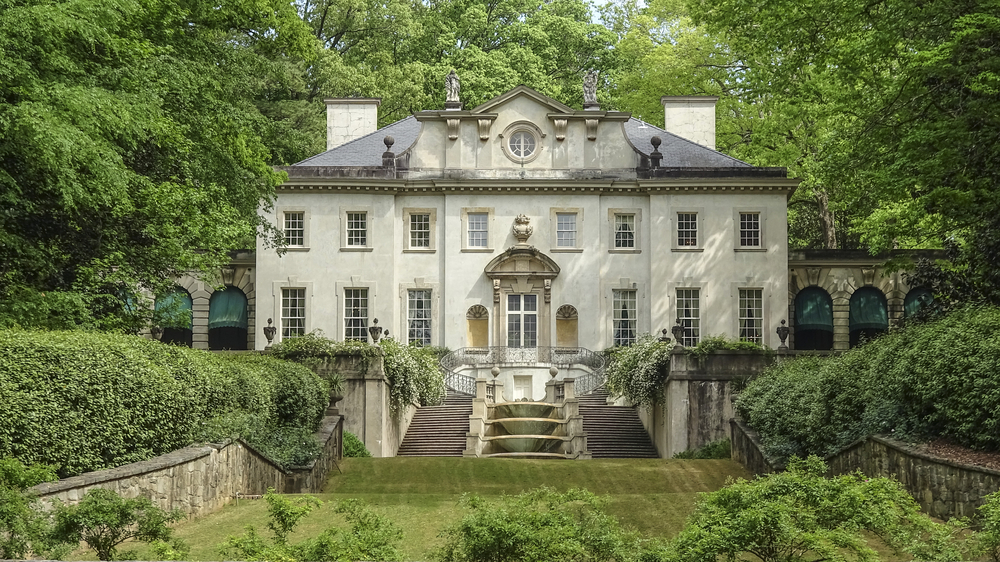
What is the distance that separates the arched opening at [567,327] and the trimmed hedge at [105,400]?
19758 mm

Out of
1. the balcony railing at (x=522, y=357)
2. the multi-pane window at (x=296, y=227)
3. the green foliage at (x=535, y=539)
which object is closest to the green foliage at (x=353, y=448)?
the balcony railing at (x=522, y=357)

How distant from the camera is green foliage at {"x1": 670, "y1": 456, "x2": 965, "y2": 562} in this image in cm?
946

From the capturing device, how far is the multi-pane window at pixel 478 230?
38.5m

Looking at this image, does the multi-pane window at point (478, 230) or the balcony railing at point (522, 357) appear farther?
the multi-pane window at point (478, 230)

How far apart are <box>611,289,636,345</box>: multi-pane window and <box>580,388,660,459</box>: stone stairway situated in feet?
16.5

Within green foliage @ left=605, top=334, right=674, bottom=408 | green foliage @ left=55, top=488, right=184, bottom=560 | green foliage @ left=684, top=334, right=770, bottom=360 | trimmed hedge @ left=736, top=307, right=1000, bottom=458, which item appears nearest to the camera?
green foliage @ left=55, top=488, right=184, bottom=560

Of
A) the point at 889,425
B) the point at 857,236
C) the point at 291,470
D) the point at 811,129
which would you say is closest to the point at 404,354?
the point at 291,470

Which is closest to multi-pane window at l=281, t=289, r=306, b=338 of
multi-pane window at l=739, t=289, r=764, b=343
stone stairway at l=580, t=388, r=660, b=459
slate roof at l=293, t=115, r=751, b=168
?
slate roof at l=293, t=115, r=751, b=168

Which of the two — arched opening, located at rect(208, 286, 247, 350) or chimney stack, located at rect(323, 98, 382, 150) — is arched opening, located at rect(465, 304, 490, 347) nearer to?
arched opening, located at rect(208, 286, 247, 350)

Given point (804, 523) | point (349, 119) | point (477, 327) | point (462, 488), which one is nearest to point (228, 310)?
point (349, 119)

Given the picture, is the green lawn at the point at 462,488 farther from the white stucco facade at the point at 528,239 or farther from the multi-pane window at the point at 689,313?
the multi-pane window at the point at 689,313

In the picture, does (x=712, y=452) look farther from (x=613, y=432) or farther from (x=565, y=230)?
(x=565, y=230)

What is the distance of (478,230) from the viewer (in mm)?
38500

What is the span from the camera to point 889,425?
16.8 m
